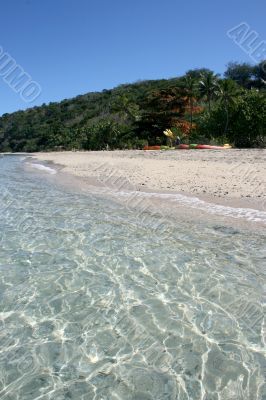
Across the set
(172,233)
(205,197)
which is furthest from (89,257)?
(205,197)

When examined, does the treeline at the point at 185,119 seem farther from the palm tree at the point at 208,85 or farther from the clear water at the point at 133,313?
the clear water at the point at 133,313

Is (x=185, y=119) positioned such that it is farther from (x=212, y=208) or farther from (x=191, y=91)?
(x=212, y=208)

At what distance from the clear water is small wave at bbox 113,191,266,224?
2.82 ft

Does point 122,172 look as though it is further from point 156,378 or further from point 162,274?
point 156,378

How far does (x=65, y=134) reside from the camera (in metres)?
60.7

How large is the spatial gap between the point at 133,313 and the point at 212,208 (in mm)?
5675

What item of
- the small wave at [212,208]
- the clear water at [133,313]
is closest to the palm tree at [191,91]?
the small wave at [212,208]

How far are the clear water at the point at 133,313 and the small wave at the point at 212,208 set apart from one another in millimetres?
861

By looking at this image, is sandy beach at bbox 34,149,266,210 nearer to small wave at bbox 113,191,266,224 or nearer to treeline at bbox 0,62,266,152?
small wave at bbox 113,191,266,224

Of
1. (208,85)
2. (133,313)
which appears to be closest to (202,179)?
(133,313)

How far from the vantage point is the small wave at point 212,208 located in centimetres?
899

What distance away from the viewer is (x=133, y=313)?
4879mm

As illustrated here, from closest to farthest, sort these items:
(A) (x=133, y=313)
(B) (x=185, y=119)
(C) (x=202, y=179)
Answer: (A) (x=133, y=313) < (C) (x=202, y=179) < (B) (x=185, y=119)

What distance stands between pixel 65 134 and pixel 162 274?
5668cm
